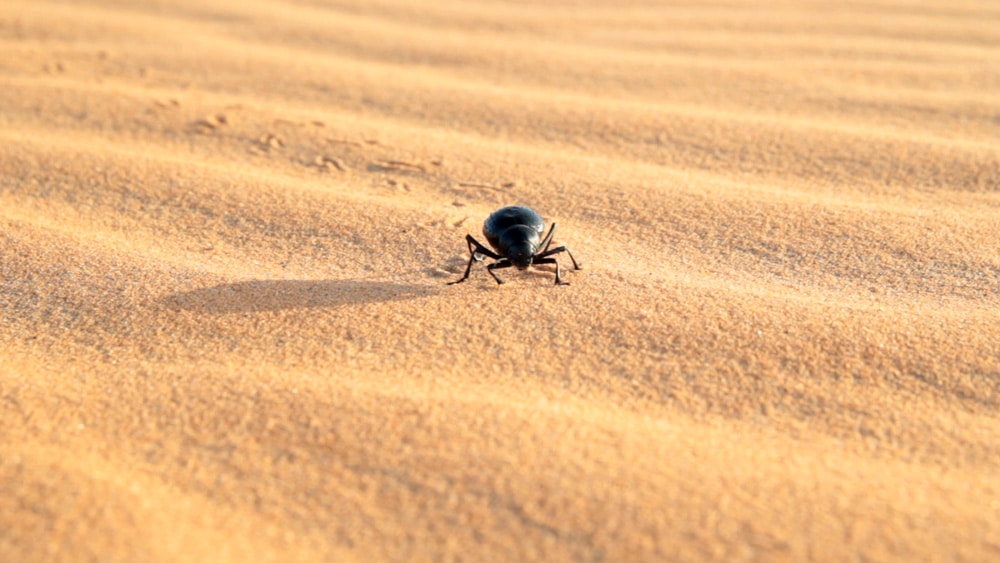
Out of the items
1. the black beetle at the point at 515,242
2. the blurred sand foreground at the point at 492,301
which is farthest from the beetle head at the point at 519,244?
the blurred sand foreground at the point at 492,301

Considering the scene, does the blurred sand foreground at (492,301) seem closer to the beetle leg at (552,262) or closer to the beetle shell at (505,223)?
the beetle leg at (552,262)

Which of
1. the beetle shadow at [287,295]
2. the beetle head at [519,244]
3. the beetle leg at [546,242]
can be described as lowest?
the beetle shadow at [287,295]

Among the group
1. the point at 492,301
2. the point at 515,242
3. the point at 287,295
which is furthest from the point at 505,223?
the point at 287,295

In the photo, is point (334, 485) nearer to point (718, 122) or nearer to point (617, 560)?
point (617, 560)

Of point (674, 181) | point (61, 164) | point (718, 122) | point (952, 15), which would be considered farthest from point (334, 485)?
point (952, 15)

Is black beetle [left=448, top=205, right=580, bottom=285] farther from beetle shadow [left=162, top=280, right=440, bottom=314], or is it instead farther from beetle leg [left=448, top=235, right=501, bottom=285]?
beetle shadow [left=162, top=280, right=440, bottom=314]

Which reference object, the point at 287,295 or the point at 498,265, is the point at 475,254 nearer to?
the point at 498,265
